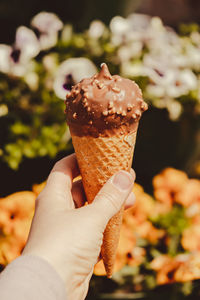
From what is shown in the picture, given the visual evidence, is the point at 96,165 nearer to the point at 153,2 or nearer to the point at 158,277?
the point at 158,277

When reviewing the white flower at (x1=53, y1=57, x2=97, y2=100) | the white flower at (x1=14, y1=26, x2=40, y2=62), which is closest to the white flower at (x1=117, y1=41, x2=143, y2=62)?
the white flower at (x1=53, y1=57, x2=97, y2=100)

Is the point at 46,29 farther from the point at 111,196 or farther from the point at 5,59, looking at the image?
the point at 111,196

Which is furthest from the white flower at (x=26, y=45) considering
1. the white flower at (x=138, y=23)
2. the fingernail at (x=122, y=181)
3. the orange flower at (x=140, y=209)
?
the fingernail at (x=122, y=181)

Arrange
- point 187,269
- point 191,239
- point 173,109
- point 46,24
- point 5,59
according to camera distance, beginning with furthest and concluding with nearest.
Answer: point 46,24, point 173,109, point 5,59, point 191,239, point 187,269

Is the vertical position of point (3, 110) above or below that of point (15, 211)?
above

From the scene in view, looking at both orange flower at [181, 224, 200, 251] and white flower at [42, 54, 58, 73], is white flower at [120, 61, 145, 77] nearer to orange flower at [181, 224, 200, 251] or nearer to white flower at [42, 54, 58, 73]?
white flower at [42, 54, 58, 73]

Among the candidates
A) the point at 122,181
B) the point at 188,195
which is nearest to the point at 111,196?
the point at 122,181
